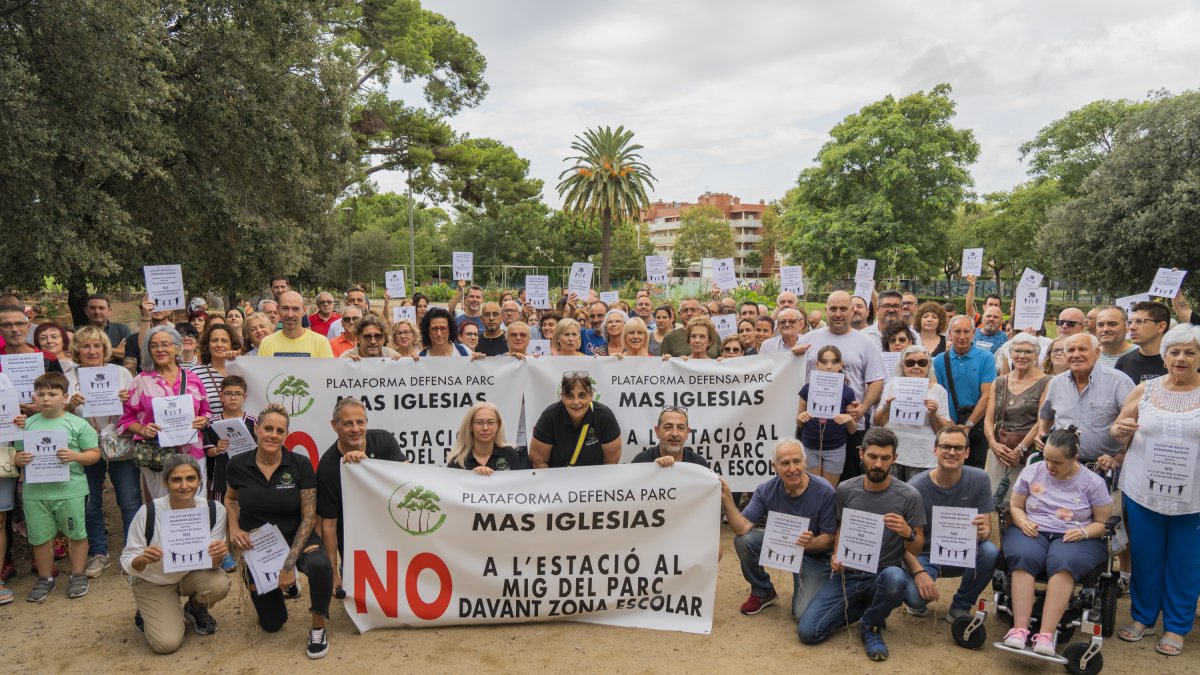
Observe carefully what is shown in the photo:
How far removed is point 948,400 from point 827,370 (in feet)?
4.09

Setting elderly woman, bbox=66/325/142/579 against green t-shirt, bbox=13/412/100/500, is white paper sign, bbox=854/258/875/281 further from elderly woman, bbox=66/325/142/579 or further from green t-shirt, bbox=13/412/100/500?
green t-shirt, bbox=13/412/100/500

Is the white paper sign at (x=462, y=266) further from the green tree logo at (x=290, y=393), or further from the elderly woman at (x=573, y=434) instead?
the elderly woman at (x=573, y=434)

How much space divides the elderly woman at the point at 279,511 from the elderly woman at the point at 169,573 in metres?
0.16

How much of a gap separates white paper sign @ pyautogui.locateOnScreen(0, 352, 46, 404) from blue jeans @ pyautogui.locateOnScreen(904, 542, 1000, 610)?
6811 millimetres

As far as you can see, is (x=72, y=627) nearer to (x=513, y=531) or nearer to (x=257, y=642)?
(x=257, y=642)

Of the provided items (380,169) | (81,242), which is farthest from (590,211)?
(81,242)

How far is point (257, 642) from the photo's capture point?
5168 mm

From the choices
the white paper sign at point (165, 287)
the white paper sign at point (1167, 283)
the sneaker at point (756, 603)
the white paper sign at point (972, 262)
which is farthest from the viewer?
the white paper sign at point (972, 262)

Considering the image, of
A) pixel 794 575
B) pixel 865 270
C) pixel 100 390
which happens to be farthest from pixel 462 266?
pixel 794 575

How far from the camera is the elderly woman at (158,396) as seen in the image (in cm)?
605

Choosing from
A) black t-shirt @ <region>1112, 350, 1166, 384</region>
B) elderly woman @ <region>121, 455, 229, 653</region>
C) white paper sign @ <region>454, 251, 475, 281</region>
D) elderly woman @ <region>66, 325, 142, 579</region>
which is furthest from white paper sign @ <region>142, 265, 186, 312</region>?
black t-shirt @ <region>1112, 350, 1166, 384</region>

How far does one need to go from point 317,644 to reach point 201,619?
102 centimetres

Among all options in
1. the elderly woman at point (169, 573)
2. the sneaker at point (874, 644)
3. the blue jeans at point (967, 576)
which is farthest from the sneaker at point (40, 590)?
the blue jeans at point (967, 576)

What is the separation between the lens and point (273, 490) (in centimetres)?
515
